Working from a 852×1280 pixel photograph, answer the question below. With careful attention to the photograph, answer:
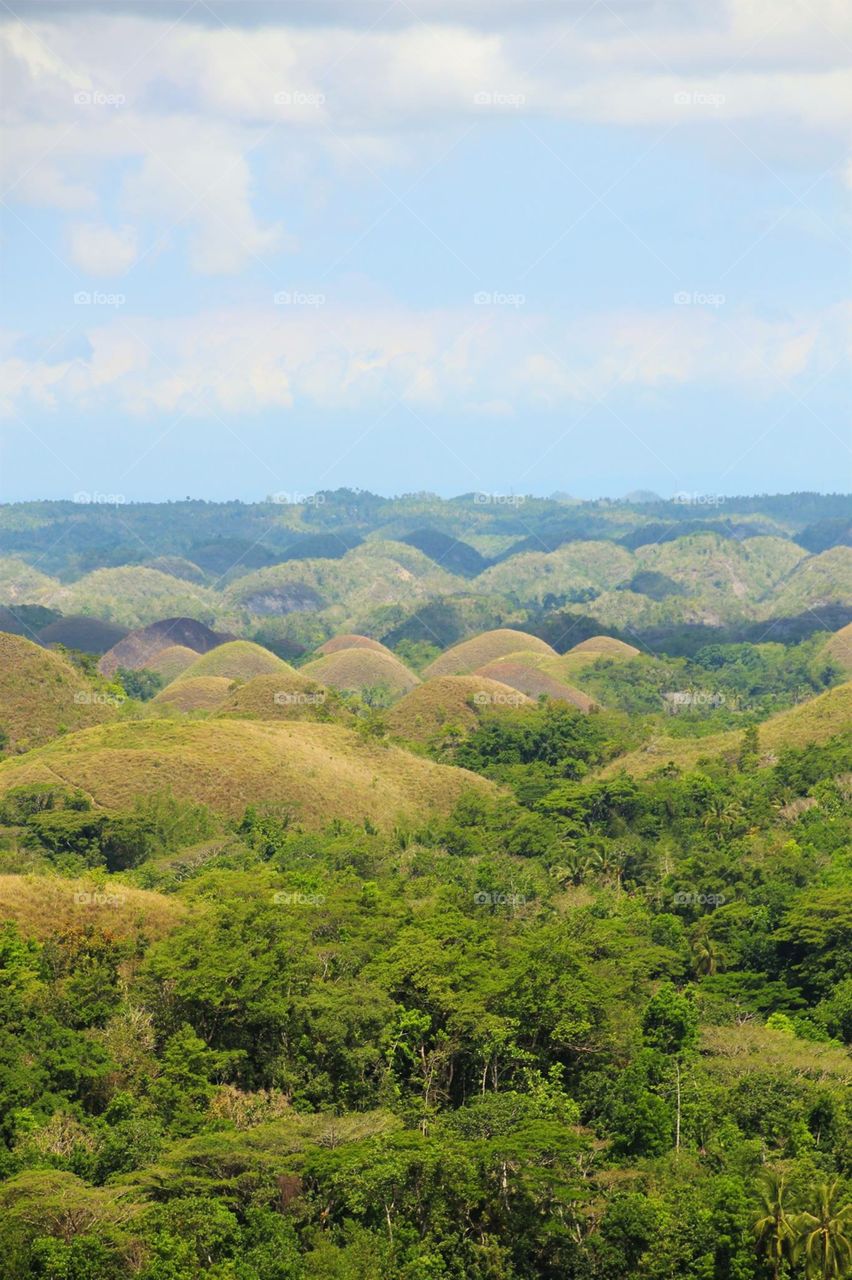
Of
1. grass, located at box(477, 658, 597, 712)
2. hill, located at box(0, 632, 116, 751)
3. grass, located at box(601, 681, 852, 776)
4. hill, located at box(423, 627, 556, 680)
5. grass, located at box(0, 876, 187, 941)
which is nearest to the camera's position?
grass, located at box(0, 876, 187, 941)

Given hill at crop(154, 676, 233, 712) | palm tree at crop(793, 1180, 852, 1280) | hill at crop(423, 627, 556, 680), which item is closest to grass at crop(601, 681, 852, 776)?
hill at crop(154, 676, 233, 712)

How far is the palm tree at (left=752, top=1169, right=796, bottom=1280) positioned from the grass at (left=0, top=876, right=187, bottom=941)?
1874 cm

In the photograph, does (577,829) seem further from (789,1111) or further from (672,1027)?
(789,1111)

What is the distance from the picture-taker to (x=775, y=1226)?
2873 centimetres

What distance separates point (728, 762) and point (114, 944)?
139 ft

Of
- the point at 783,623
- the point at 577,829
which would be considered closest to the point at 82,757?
the point at 577,829

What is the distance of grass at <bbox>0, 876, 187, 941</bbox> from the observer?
41375 mm

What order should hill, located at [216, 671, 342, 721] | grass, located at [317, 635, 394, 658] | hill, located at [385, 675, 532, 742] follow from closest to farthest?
1. hill, located at [216, 671, 342, 721]
2. hill, located at [385, 675, 532, 742]
3. grass, located at [317, 635, 394, 658]

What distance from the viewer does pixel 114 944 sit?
4066cm

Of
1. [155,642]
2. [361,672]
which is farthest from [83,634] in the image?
[361,672]

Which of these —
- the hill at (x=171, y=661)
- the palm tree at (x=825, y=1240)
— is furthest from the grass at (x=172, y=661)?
the palm tree at (x=825, y=1240)

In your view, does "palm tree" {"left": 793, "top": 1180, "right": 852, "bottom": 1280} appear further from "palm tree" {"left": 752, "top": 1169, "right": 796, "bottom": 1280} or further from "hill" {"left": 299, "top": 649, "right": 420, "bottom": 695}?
"hill" {"left": 299, "top": 649, "right": 420, "bottom": 695}

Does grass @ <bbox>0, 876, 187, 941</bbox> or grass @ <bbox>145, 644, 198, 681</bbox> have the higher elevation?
grass @ <bbox>0, 876, 187, 941</bbox>

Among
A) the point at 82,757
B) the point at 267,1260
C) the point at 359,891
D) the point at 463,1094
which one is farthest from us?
the point at 82,757
